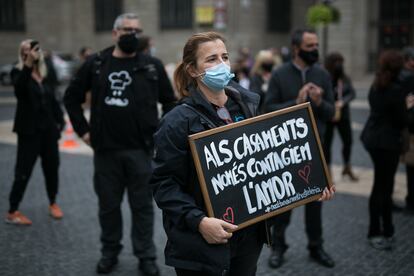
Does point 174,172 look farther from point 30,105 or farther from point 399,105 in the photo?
point 30,105

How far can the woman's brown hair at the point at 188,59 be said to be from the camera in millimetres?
2605

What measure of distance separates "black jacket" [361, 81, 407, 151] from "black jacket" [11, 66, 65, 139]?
3502 millimetres

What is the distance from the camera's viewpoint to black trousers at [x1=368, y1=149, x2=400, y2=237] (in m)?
5.01

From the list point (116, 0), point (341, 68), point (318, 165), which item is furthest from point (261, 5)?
point (318, 165)

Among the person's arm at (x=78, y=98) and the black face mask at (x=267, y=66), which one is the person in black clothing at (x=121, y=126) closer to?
the person's arm at (x=78, y=98)

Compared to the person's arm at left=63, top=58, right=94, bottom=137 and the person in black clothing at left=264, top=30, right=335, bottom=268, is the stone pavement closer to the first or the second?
the person in black clothing at left=264, top=30, right=335, bottom=268

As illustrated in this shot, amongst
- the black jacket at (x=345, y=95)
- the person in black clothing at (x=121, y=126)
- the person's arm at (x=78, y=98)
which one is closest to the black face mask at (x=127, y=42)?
the person in black clothing at (x=121, y=126)

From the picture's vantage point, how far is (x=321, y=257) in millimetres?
4672

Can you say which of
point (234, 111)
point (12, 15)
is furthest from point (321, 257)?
point (12, 15)

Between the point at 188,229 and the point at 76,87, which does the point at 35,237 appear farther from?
the point at 188,229

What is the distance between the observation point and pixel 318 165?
Answer: 2.87 m

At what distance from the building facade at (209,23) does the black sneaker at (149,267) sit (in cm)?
2069

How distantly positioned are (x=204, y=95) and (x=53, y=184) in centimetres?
386

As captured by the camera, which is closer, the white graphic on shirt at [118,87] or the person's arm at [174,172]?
the person's arm at [174,172]
